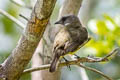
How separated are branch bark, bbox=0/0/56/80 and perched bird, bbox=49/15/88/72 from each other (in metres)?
0.26

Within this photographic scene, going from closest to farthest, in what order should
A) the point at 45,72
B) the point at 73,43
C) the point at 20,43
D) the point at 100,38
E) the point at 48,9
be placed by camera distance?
the point at 48,9, the point at 20,43, the point at 73,43, the point at 45,72, the point at 100,38

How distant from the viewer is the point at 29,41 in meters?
2.94

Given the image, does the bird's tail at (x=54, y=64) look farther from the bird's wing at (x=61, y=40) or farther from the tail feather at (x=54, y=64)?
the bird's wing at (x=61, y=40)

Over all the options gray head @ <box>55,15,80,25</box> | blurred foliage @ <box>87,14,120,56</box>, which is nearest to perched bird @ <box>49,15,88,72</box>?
gray head @ <box>55,15,80,25</box>

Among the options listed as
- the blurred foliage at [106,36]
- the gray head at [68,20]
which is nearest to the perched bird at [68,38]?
the gray head at [68,20]

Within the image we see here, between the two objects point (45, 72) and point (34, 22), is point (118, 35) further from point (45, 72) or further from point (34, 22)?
point (34, 22)

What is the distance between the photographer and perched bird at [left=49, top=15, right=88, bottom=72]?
3490 mm

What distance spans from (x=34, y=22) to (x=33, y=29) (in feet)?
0.18

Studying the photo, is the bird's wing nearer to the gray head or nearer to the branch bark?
the gray head

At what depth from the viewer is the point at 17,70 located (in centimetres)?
307

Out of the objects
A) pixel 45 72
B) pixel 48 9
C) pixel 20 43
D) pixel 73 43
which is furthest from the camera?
pixel 45 72

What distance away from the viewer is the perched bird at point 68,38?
349cm

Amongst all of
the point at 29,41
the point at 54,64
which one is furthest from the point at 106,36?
the point at 29,41

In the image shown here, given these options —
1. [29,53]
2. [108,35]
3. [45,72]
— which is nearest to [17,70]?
[29,53]
